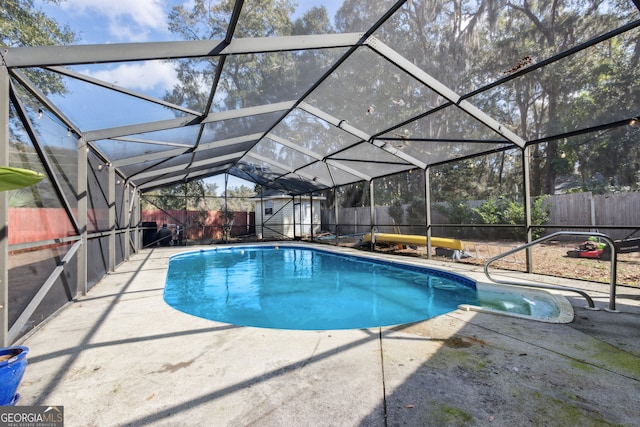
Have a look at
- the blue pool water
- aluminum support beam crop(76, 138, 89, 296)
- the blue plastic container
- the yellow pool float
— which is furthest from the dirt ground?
aluminum support beam crop(76, 138, 89, 296)

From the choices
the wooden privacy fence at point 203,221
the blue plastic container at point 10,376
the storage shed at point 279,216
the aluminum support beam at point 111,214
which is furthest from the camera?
the storage shed at point 279,216

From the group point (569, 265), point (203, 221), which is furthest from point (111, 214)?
point (569, 265)

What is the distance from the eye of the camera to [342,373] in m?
1.97

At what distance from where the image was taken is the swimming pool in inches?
180

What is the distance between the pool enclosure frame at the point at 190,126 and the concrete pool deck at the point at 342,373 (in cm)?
90

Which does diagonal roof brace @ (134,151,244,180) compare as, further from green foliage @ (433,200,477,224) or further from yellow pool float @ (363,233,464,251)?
green foliage @ (433,200,477,224)

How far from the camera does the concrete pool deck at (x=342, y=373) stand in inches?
61.2

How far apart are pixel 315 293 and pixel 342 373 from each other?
13.6 ft

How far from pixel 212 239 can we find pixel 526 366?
1544 cm

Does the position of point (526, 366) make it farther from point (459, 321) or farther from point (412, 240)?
point (412, 240)

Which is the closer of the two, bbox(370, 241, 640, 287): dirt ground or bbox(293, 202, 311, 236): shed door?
bbox(370, 241, 640, 287): dirt ground

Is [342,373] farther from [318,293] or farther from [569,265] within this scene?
[569,265]

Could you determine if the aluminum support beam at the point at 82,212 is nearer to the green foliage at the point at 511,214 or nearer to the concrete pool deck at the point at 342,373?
the concrete pool deck at the point at 342,373

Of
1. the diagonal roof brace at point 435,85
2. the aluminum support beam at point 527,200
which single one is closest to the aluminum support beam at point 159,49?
the diagonal roof brace at point 435,85
